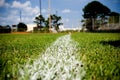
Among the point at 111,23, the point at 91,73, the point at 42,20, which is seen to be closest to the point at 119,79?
the point at 91,73

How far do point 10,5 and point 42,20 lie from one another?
22259 millimetres

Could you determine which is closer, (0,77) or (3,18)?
(0,77)

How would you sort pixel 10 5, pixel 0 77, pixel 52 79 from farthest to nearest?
pixel 10 5
pixel 0 77
pixel 52 79

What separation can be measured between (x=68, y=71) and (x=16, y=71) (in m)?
0.35

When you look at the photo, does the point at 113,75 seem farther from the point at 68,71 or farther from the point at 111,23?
the point at 111,23

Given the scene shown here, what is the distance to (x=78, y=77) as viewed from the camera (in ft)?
4.38

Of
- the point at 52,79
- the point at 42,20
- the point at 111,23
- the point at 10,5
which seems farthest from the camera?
the point at 42,20

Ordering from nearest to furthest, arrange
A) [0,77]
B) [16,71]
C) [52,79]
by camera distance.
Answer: [52,79]
[0,77]
[16,71]

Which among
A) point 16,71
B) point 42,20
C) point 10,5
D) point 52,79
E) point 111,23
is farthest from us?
point 42,20

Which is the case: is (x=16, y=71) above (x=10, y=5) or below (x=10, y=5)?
below

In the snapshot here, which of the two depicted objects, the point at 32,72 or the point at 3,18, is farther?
the point at 3,18

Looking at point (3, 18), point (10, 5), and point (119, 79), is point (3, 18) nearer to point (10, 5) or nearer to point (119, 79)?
point (10, 5)

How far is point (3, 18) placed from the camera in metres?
2.63

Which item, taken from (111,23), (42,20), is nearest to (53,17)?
(42,20)
